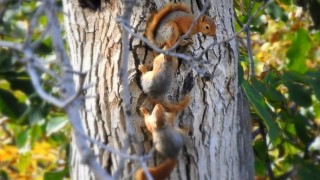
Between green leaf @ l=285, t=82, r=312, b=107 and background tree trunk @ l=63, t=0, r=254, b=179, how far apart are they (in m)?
0.80

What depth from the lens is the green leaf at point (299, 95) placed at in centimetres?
360

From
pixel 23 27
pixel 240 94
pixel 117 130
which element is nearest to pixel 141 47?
pixel 117 130

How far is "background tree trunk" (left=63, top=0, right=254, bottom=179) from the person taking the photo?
2.68 m

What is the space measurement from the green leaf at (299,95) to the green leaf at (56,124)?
4.20 feet

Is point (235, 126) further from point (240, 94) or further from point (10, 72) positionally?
point (10, 72)

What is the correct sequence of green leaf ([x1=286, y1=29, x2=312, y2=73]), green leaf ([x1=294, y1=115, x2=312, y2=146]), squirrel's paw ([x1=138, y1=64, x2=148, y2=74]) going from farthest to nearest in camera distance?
green leaf ([x1=286, y1=29, x2=312, y2=73]), green leaf ([x1=294, y1=115, x2=312, y2=146]), squirrel's paw ([x1=138, y1=64, x2=148, y2=74])

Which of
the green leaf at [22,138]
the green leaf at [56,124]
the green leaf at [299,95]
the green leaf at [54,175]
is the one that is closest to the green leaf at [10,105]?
the green leaf at [56,124]

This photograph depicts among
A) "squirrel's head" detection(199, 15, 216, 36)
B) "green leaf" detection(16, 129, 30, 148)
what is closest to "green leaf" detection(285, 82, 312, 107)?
"squirrel's head" detection(199, 15, 216, 36)

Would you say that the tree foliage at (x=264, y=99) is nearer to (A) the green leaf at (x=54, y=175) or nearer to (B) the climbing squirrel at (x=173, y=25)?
(A) the green leaf at (x=54, y=175)

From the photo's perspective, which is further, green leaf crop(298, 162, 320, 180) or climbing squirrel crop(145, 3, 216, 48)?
green leaf crop(298, 162, 320, 180)

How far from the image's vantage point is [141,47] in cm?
269

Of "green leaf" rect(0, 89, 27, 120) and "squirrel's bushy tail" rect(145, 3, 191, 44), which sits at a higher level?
"squirrel's bushy tail" rect(145, 3, 191, 44)

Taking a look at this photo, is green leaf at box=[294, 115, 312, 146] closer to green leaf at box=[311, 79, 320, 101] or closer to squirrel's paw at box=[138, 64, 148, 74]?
green leaf at box=[311, 79, 320, 101]

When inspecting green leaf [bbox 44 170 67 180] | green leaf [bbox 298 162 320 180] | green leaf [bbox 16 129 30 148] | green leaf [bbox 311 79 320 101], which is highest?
green leaf [bbox 311 79 320 101]
